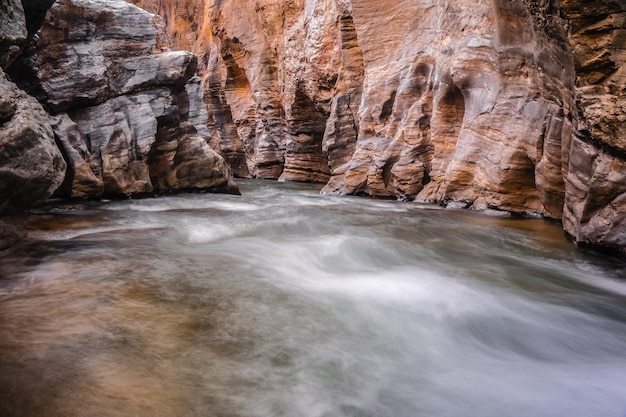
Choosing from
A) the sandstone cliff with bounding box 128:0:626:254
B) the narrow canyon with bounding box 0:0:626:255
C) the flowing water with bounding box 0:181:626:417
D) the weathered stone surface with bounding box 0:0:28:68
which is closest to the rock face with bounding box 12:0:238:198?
the narrow canyon with bounding box 0:0:626:255

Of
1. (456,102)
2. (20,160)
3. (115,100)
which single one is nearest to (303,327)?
(20,160)

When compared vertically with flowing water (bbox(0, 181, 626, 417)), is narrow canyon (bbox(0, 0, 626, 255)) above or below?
above

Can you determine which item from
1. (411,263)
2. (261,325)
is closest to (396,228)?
(411,263)

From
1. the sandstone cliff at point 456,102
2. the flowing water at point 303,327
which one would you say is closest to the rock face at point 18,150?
the flowing water at point 303,327

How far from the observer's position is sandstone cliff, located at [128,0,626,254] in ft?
17.4

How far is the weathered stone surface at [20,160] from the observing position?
4.46m

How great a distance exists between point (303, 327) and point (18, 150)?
11.6ft

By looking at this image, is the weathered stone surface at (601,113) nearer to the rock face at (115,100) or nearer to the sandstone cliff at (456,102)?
the sandstone cliff at (456,102)

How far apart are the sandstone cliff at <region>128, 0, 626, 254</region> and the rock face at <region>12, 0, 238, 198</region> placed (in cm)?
500

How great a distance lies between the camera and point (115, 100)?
31.4 feet

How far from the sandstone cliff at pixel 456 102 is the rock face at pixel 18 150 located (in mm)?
6064

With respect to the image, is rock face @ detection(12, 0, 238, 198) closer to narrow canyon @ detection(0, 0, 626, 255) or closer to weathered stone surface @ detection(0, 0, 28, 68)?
narrow canyon @ detection(0, 0, 626, 255)

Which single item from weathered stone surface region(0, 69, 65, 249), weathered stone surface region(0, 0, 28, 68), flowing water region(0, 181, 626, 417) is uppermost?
weathered stone surface region(0, 0, 28, 68)

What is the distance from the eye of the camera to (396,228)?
7312 mm
